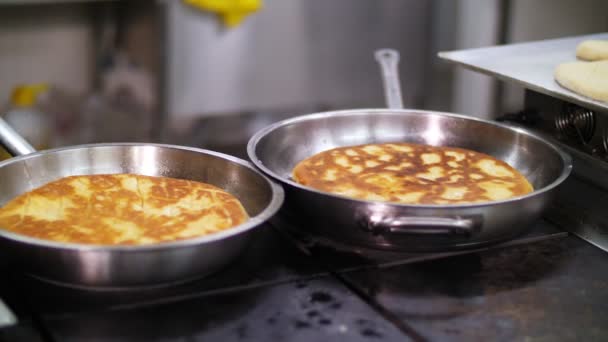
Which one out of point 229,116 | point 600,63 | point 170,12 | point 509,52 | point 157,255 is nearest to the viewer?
point 157,255

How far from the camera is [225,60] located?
3211 mm

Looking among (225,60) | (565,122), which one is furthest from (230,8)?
(565,122)

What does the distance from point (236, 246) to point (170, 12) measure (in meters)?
2.10

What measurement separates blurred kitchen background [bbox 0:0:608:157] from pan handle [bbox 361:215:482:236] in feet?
5.59

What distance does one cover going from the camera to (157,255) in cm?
102

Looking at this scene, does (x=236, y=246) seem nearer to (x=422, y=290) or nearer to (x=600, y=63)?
(x=422, y=290)

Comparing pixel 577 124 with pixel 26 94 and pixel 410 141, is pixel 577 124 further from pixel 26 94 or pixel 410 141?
pixel 26 94

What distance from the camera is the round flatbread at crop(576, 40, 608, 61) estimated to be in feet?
5.74

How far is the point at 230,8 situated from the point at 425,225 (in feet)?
7.03

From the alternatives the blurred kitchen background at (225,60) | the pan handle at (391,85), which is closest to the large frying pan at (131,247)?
the pan handle at (391,85)

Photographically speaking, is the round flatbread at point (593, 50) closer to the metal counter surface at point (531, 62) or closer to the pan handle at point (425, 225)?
the metal counter surface at point (531, 62)

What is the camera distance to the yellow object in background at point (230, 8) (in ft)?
9.94

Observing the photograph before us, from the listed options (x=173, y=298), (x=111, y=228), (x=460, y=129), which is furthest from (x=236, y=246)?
(x=460, y=129)

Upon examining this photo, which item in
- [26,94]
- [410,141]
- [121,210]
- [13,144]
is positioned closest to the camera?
[121,210]
